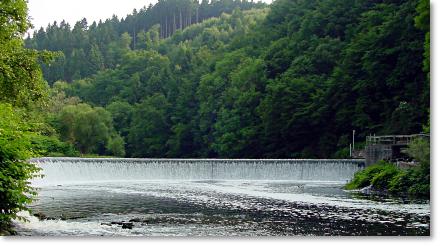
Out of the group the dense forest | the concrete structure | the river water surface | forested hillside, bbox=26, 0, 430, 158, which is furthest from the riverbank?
forested hillside, bbox=26, 0, 430, 158

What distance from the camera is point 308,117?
35.2m

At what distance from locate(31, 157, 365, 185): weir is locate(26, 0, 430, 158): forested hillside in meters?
3.52

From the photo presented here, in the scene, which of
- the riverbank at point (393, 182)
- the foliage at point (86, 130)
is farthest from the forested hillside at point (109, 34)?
the riverbank at point (393, 182)

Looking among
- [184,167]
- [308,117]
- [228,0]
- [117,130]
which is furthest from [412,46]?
[228,0]

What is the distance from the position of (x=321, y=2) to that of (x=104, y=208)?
28.2 metres

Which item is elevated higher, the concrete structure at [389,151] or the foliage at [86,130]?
the foliage at [86,130]

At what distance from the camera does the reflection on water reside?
11.7 meters

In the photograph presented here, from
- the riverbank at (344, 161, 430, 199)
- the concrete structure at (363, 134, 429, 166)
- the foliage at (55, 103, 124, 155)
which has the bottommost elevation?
the riverbank at (344, 161, 430, 199)

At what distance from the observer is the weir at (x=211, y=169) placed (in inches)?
1080

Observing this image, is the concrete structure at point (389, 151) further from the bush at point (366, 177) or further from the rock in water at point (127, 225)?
the rock in water at point (127, 225)

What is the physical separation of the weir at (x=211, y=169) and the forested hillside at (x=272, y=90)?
11.6 feet

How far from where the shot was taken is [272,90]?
37688 mm

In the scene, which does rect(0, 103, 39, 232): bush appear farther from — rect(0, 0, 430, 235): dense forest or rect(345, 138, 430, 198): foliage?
rect(345, 138, 430, 198): foliage

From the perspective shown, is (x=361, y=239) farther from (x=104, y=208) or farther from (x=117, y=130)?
(x=117, y=130)
